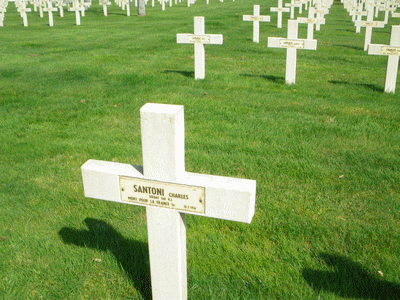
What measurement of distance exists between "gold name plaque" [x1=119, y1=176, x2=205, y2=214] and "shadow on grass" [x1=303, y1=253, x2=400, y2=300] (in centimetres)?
106

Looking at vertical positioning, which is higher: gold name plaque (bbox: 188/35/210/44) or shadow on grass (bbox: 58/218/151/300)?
gold name plaque (bbox: 188/35/210/44)

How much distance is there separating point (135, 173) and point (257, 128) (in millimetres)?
3456

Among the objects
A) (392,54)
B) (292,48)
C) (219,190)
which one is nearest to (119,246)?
(219,190)

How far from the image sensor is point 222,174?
4.32m

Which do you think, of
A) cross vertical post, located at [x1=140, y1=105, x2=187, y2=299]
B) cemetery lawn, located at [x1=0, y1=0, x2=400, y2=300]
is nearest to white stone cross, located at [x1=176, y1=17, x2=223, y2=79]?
cemetery lawn, located at [x1=0, y1=0, x2=400, y2=300]

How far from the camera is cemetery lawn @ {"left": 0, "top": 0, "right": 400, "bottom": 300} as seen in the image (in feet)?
9.15

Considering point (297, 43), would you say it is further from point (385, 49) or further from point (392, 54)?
point (392, 54)

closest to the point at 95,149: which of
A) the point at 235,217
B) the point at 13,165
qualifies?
the point at 13,165

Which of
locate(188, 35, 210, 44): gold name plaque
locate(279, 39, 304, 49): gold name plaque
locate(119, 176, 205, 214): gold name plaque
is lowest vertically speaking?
locate(119, 176, 205, 214): gold name plaque

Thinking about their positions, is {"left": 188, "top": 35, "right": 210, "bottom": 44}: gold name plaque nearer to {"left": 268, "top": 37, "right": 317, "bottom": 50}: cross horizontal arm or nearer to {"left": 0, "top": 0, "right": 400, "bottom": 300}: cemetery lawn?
{"left": 0, "top": 0, "right": 400, "bottom": 300}: cemetery lawn

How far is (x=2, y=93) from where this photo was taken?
7.48 meters

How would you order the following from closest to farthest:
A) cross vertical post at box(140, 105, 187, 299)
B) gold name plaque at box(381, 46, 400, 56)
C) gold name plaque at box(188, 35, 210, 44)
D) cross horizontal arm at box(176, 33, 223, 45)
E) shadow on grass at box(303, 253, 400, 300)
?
cross vertical post at box(140, 105, 187, 299)
shadow on grass at box(303, 253, 400, 300)
gold name plaque at box(381, 46, 400, 56)
cross horizontal arm at box(176, 33, 223, 45)
gold name plaque at box(188, 35, 210, 44)

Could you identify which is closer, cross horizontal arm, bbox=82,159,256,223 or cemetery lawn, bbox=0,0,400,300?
cross horizontal arm, bbox=82,159,256,223

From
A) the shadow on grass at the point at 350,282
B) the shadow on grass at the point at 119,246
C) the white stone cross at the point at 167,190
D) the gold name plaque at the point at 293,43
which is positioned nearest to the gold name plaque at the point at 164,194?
the white stone cross at the point at 167,190
